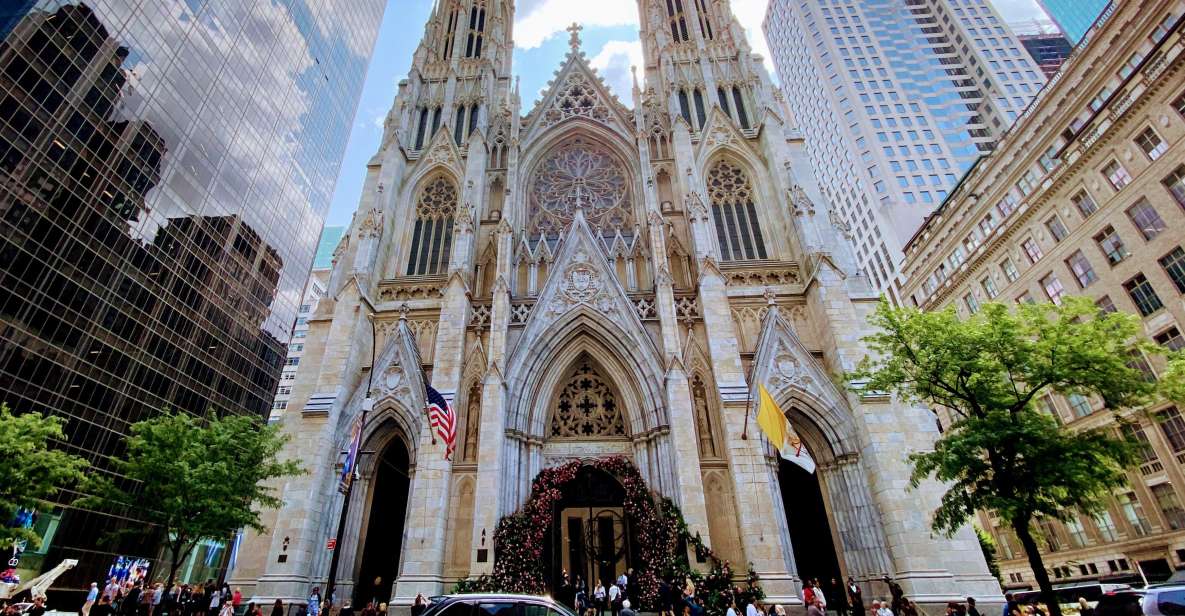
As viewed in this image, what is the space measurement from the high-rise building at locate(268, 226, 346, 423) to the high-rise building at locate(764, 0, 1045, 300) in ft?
165

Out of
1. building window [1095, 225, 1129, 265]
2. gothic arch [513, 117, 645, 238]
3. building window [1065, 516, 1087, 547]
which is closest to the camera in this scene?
building window [1095, 225, 1129, 265]

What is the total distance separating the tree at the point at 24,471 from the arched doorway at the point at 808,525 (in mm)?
20995

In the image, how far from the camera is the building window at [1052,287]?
27.3 meters

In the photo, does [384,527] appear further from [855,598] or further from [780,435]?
[855,598]

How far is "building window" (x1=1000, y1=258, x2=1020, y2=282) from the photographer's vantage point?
30859mm

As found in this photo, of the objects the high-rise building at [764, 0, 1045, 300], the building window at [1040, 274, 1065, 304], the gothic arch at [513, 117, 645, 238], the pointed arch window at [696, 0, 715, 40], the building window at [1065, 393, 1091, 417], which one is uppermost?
the high-rise building at [764, 0, 1045, 300]

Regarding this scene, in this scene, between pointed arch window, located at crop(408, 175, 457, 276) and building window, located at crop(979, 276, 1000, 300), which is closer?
pointed arch window, located at crop(408, 175, 457, 276)

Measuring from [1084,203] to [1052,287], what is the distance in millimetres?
4399

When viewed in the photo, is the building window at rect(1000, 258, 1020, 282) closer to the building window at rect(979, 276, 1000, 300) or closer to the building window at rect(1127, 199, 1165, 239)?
the building window at rect(979, 276, 1000, 300)

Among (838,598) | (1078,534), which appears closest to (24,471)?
(838,598)

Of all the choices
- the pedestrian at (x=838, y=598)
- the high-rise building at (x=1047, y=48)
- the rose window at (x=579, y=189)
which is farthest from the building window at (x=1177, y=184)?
the high-rise building at (x=1047, y=48)

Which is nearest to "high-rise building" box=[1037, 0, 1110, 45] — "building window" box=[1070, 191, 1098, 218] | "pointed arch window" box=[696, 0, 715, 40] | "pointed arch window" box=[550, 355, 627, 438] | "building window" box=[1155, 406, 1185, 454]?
"building window" box=[1070, 191, 1098, 218]

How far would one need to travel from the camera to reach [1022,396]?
12.6 m

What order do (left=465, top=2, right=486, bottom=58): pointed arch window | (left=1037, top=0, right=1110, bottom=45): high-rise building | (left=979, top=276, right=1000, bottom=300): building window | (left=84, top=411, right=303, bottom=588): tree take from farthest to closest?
(left=1037, top=0, right=1110, bottom=45): high-rise building → (left=979, top=276, right=1000, bottom=300): building window → (left=465, top=2, right=486, bottom=58): pointed arch window → (left=84, top=411, right=303, bottom=588): tree
